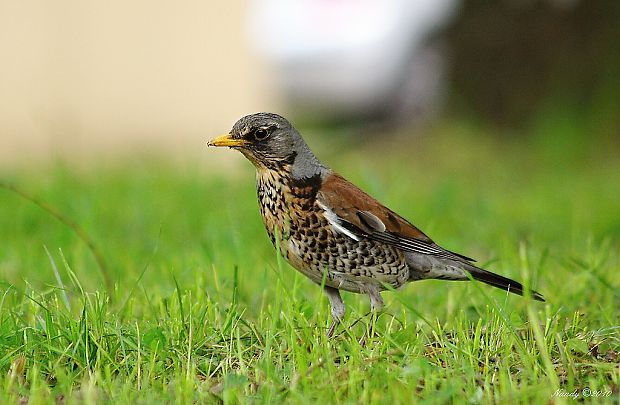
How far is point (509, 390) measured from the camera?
3549 mm

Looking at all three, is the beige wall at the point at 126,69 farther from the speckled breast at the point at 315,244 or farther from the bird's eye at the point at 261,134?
the speckled breast at the point at 315,244

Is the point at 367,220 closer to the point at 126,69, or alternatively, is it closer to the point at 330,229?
the point at 330,229

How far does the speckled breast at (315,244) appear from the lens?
457 cm

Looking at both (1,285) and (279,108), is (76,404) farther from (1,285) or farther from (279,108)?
(279,108)

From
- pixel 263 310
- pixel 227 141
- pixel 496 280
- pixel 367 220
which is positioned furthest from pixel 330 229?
pixel 496 280

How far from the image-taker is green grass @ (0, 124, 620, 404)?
3.63 metres

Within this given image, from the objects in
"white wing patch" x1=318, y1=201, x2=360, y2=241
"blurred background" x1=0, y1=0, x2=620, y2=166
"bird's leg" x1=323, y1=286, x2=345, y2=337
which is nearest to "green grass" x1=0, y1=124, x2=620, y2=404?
"bird's leg" x1=323, y1=286, x2=345, y2=337

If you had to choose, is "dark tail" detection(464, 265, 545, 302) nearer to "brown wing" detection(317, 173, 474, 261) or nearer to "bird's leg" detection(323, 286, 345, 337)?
"brown wing" detection(317, 173, 474, 261)

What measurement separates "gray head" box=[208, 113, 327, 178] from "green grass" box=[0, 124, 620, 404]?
475 mm

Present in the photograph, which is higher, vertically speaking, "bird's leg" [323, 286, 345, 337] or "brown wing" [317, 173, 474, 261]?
"brown wing" [317, 173, 474, 261]

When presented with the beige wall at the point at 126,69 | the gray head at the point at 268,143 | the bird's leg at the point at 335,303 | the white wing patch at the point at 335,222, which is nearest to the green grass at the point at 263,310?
the bird's leg at the point at 335,303

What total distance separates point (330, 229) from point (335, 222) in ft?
0.12

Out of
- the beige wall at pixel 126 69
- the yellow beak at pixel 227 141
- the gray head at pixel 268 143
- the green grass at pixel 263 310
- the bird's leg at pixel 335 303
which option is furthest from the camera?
the beige wall at pixel 126 69

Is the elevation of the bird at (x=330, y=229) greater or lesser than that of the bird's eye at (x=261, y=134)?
lesser
